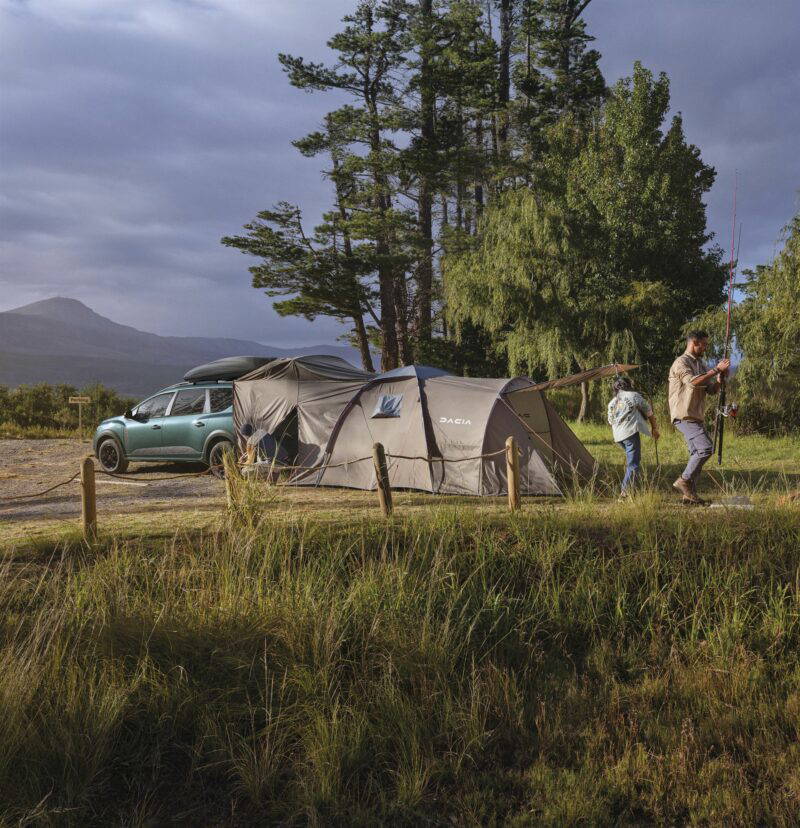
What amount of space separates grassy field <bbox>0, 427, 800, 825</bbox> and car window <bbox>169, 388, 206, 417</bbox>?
6513mm

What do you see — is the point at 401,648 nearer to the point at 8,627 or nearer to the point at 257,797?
the point at 257,797

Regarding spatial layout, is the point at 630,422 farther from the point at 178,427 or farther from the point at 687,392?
the point at 178,427

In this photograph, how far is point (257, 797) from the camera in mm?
3994

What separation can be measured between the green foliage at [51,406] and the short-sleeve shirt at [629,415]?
18.5 m

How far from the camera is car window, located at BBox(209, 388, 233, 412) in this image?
12750mm

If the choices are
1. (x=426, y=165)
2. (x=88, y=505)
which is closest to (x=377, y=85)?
(x=426, y=165)

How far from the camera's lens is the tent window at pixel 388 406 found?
439 inches

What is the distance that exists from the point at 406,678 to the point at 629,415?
5480mm

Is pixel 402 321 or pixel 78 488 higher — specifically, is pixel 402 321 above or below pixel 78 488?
above

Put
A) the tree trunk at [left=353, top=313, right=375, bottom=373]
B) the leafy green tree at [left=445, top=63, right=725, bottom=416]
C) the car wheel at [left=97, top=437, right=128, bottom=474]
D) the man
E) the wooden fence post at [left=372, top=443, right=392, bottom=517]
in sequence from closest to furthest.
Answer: the wooden fence post at [left=372, top=443, right=392, bottom=517], the man, the car wheel at [left=97, top=437, right=128, bottom=474], the leafy green tree at [left=445, top=63, right=725, bottom=416], the tree trunk at [left=353, top=313, right=375, bottom=373]

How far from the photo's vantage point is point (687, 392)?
319 inches

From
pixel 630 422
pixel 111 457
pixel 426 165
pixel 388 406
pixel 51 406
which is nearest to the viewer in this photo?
pixel 630 422

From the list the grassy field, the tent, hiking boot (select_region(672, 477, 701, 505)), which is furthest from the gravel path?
hiking boot (select_region(672, 477, 701, 505))

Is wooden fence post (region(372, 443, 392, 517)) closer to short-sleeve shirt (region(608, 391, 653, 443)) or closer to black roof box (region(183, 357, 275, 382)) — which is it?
short-sleeve shirt (region(608, 391, 653, 443))
